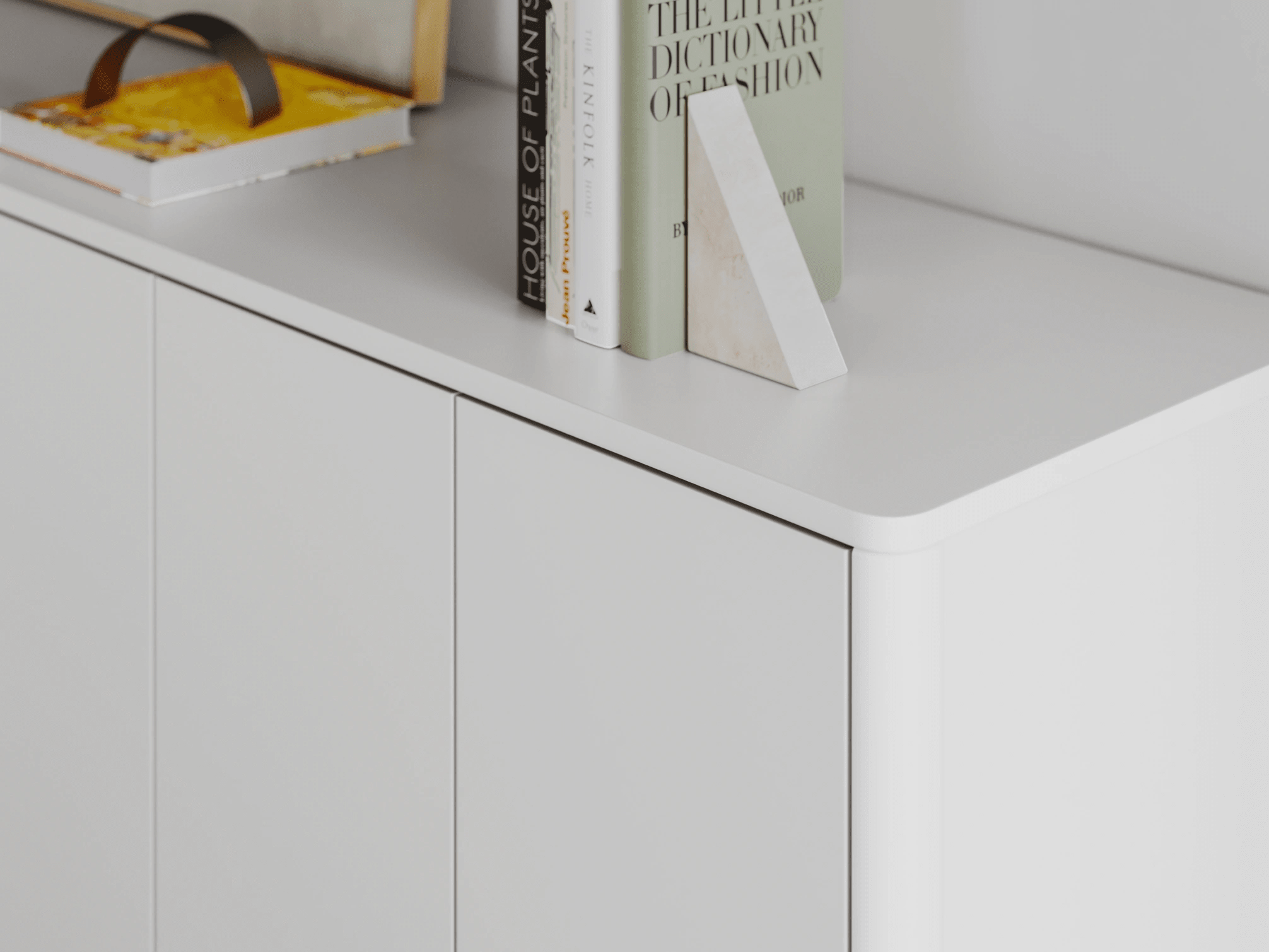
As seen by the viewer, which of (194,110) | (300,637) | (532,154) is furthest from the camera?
(194,110)

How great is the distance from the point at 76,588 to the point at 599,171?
566 mm

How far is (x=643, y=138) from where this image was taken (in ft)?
2.79

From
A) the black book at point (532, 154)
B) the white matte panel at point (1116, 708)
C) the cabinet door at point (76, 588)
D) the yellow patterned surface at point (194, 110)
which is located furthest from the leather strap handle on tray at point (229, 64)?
the white matte panel at point (1116, 708)

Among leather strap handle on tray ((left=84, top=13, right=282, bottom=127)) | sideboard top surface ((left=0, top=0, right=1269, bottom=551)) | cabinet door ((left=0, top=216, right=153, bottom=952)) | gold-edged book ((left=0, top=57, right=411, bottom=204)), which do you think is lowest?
cabinet door ((left=0, top=216, right=153, bottom=952))

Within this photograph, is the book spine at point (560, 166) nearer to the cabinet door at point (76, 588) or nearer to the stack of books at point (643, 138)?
the stack of books at point (643, 138)

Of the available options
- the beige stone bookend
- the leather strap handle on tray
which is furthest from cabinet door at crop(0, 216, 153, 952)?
the beige stone bookend

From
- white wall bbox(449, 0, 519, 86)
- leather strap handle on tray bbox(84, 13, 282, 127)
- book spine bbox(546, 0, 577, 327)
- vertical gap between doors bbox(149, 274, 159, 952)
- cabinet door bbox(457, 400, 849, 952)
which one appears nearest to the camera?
cabinet door bbox(457, 400, 849, 952)

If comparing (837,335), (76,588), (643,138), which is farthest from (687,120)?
(76,588)

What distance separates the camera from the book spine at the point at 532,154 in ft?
2.93

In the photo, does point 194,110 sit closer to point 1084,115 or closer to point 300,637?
point 300,637

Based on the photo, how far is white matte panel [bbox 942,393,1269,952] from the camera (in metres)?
0.77

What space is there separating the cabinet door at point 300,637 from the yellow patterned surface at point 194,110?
0.17 metres

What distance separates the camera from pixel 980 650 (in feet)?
2.49

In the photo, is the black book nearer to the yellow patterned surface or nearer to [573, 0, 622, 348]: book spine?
[573, 0, 622, 348]: book spine
